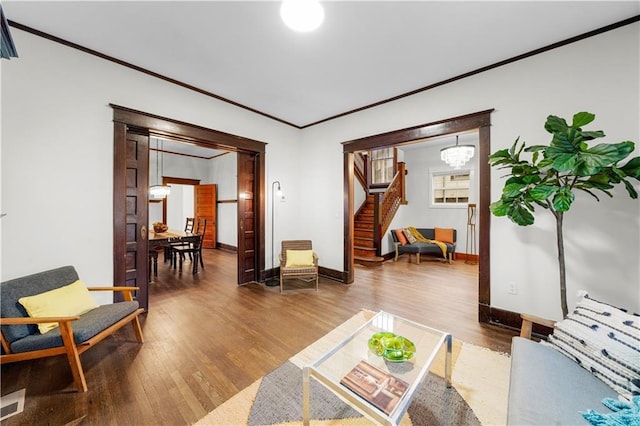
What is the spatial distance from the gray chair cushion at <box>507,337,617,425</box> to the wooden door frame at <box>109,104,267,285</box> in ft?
12.1

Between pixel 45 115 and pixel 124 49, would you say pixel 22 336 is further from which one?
pixel 124 49

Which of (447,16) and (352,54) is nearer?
(447,16)

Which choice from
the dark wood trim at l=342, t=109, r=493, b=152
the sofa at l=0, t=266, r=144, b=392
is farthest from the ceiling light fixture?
the sofa at l=0, t=266, r=144, b=392

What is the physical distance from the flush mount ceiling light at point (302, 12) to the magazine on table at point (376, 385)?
8.46 ft

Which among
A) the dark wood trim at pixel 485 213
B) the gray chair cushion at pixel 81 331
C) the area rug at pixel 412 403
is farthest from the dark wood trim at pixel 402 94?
the area rug at pixel 412 403

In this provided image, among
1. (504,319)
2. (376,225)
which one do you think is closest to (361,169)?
(376,225)

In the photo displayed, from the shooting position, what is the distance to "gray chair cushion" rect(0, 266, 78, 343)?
5.92 ft

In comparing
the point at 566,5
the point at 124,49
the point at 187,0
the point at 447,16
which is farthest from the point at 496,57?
the point at 124,49

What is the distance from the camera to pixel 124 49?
259cm

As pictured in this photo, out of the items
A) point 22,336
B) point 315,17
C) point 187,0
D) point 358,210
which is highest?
point 187,0

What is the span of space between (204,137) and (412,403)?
151 inches

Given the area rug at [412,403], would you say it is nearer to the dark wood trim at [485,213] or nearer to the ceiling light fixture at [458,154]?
the dark wood trim at [485,213]

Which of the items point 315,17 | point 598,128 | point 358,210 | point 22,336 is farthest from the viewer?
point 358,210

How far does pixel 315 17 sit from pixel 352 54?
82 cm
